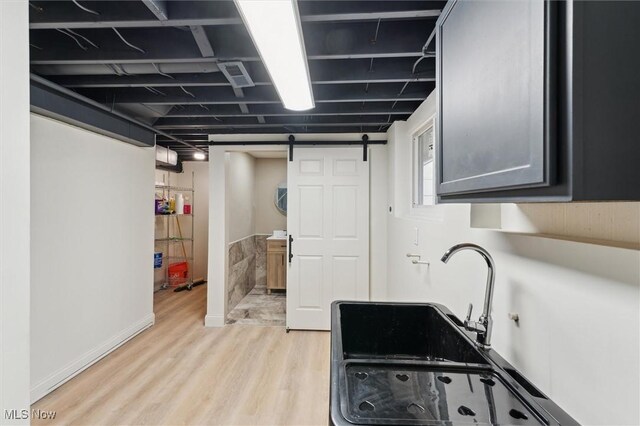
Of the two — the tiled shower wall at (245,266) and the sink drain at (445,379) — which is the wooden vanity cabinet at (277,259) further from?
the sink drain at (445,379)

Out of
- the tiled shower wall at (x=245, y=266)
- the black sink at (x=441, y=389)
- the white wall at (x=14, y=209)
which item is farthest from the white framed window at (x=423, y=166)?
the tiled shower wall at (x=245, y=266)

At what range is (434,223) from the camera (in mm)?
1954

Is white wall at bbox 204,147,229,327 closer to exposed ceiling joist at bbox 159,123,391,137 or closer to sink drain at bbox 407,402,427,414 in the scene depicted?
exposed ceiling joist at bbox 159,123,391,137

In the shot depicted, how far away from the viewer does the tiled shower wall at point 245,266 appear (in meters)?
3.87

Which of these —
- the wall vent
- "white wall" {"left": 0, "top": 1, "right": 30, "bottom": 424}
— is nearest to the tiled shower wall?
the wall vent

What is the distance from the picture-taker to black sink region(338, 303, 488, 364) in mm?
1418

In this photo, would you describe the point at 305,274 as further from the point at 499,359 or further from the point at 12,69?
the point at 12,69

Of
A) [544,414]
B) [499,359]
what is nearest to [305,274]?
[499,359]

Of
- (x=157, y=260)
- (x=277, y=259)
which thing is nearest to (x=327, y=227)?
(x=277, y=259)

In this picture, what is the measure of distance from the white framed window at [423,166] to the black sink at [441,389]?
1.30 m

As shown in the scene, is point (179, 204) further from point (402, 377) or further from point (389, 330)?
point (402, 377)

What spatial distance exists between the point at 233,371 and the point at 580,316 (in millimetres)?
2478

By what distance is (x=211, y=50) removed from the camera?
1680 millimetres

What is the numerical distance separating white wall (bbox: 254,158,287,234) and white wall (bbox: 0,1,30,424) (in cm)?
407
